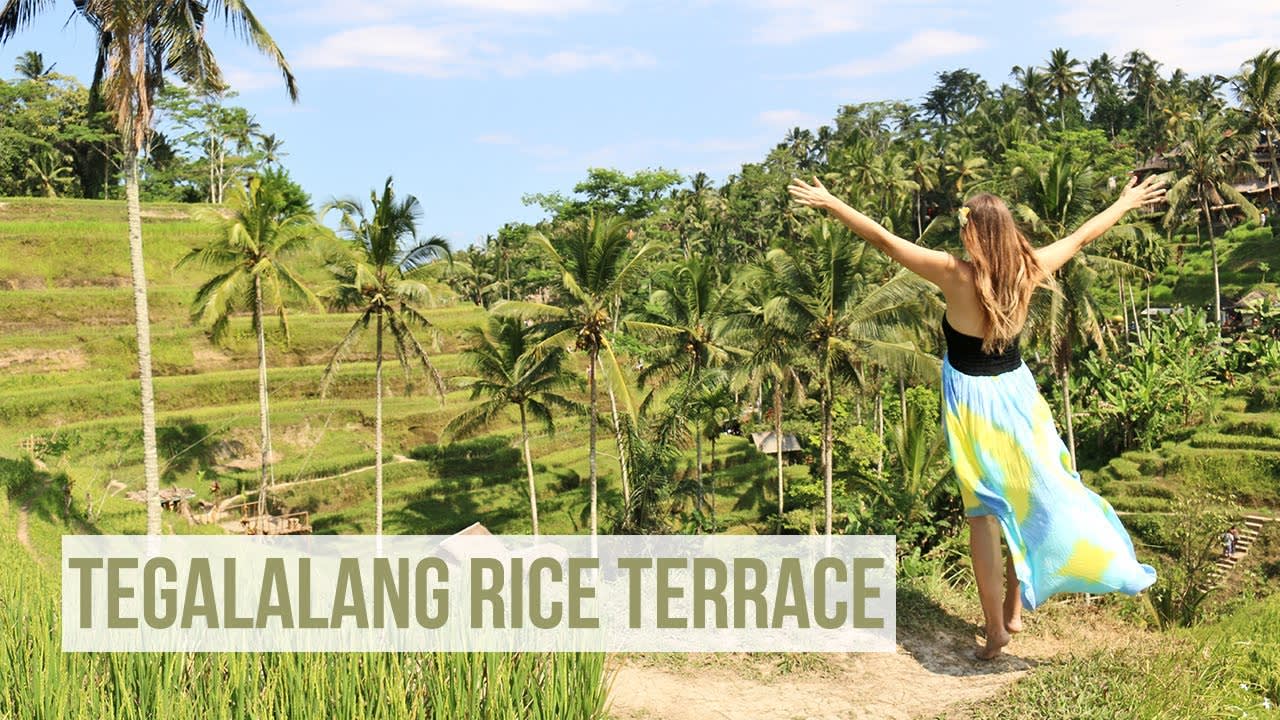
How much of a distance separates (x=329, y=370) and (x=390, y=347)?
1482cm

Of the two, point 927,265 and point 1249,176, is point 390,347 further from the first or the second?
point 1249,176

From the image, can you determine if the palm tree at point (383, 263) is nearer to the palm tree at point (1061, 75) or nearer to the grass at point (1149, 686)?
the grass at point (1149, 686)

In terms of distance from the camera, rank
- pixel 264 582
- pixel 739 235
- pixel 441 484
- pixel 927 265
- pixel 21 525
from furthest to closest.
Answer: pixel 739 235 → pixel 441 484 → pixel 21 525 → pixel 264 582 → pixel 927 265

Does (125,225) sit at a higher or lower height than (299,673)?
higher

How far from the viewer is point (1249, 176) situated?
57125 mm

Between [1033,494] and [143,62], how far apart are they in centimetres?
1765

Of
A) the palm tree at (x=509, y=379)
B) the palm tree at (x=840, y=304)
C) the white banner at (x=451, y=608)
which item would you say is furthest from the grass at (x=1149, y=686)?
the palm tree at (x=509, y=379)

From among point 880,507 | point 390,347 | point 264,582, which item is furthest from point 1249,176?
point 264,582

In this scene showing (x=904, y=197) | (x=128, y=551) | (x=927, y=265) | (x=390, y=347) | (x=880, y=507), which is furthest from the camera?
(x=904, y=197)

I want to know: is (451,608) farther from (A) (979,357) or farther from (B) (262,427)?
(B) (262,427)

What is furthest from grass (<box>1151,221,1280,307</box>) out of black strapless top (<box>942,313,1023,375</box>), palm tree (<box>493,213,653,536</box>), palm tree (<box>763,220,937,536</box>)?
black strapless top (<box>942,313,1023,375</box>)

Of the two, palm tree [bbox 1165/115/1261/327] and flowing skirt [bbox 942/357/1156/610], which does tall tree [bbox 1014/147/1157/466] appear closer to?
palm tree [bbox 1165/115/1261/327]

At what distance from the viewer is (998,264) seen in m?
4.28

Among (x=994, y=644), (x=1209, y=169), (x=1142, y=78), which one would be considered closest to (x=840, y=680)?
(x=994, y=644)
